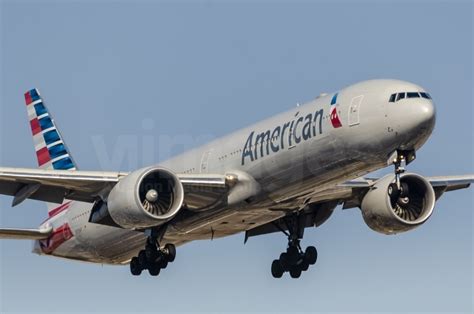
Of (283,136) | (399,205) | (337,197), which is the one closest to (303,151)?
(283,136)

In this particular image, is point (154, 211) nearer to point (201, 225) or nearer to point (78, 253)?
A: point (201, 225)

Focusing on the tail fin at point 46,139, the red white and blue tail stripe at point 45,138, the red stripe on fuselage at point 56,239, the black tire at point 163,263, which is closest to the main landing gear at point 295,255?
the black tire at point 163,263

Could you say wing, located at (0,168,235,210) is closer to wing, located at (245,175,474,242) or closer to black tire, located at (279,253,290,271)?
wing, located at (245,175,474,242)

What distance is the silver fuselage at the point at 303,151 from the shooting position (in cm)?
3809

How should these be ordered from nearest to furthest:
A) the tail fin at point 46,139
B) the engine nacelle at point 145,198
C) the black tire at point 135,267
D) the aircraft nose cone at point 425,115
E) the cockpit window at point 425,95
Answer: the aircraft nose cone at point 425,115 < the cockpit window at point 425,95 < the engine nacelle at point 145,198 < the black tire at point 135,267 < the tail fin at point 46,139

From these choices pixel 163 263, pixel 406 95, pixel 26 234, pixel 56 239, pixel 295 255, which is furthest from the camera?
pixel 56 239

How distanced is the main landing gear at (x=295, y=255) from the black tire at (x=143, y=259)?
5424mm

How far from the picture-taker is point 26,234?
47312 millimetres

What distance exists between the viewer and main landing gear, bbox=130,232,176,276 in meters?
43.5

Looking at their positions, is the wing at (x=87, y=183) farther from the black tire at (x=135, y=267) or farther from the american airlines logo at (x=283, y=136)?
the black tire at (x=135, y=267)

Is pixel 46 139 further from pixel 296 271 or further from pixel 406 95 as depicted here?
pixel 406 95

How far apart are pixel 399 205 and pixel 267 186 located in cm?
591

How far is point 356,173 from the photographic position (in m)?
39.4

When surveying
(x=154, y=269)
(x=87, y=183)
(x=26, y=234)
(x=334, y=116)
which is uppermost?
(x=334, y=116)
